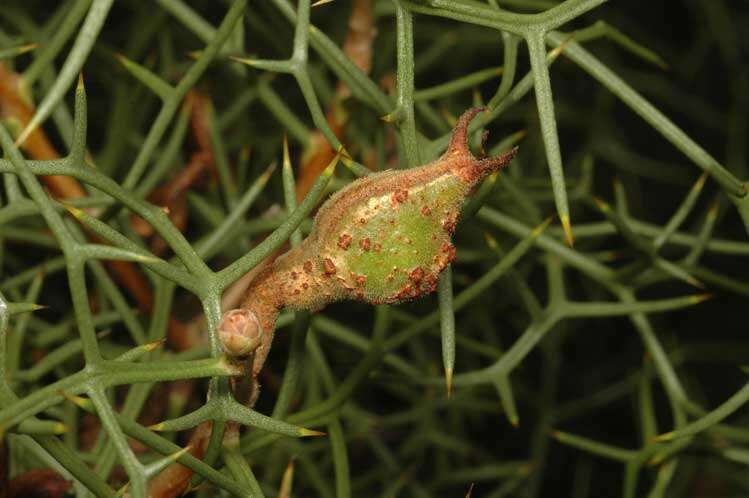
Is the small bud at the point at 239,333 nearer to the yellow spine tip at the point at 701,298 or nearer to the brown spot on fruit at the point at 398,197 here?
the brown spot on fruit at the point at 398,197

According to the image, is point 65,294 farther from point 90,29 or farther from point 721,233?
point 721,233

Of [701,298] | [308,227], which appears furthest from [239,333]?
[701,298]

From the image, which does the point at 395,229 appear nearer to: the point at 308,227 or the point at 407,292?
the point at 407,292

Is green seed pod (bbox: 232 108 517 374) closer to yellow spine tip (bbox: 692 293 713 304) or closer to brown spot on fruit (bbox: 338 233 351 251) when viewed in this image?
brown spot on fruit (bbox: 338 233 351 251)

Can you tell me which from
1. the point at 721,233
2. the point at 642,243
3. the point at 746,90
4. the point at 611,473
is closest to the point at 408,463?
the point at 611,473

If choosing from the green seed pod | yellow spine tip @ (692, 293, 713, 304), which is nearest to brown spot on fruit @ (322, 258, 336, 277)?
the green seed pod

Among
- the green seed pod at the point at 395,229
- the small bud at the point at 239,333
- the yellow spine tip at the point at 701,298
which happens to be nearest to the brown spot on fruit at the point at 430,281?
the green seed pod at the point at 395,229
